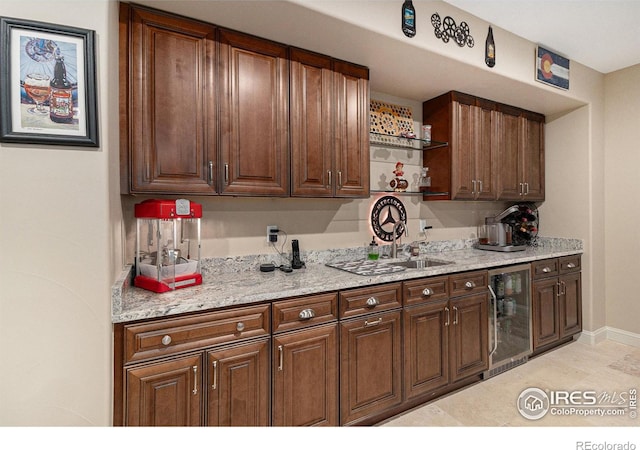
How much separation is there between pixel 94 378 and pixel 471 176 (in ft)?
10.1

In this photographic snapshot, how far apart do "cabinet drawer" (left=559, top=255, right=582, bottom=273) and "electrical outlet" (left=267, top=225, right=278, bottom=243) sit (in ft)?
9.26

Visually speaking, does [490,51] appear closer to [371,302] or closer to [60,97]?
[371,302]

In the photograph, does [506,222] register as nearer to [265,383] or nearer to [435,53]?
[435,53]

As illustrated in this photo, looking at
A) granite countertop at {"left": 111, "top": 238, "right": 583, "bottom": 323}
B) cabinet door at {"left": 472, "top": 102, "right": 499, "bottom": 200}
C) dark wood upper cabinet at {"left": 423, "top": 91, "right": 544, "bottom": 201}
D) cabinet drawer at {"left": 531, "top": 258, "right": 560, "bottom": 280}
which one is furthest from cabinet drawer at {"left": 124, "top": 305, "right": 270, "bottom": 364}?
cabinet drawer at {"left": 531, "top": 258, "right": 560, "bottom": 280}

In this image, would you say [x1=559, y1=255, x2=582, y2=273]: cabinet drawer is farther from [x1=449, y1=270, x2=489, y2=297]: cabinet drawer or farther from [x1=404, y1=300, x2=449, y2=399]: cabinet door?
[x1=404, y1=300, x2=449, y2=399]: cabinet door

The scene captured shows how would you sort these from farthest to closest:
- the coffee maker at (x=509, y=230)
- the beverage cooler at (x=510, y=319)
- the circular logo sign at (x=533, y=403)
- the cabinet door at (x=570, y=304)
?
the coffee maker at (x=509, y=230) < the cabinet door at (x=570, y=304) < the beverage cooler at (x=510, y=319) < the circular logo sign at (x=533, y=403)

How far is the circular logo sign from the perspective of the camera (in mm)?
2168

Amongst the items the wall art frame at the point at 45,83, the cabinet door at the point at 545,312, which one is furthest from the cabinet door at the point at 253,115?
the cabinet door at the point at 545,312

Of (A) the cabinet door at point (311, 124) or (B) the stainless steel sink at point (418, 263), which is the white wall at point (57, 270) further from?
(B) the stainless steel sink at point (418, 263)

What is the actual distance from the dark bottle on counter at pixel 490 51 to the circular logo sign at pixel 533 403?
2.51 m

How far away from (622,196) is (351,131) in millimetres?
3101

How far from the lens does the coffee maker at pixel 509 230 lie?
328 cm

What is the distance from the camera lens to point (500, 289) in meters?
2.73
